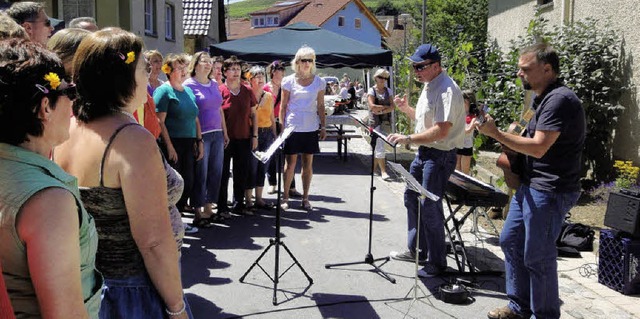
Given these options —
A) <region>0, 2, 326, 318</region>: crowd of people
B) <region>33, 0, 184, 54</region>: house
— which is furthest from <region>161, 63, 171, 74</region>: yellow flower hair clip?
<region>33, 0, 184, 54</region>: house

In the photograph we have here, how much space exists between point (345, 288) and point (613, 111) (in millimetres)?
6051

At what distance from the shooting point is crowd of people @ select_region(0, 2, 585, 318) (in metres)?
1.55

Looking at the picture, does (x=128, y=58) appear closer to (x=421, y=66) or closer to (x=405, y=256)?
(x=421, y=66)

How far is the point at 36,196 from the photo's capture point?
152 centimetres

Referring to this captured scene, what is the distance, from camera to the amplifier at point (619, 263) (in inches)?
200

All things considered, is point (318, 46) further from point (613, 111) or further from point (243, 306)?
point (243, 306)

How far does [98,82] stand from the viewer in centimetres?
218

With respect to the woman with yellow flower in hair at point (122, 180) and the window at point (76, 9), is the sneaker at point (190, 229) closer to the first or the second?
the woman with yellow flower in hair at point (122, 180)

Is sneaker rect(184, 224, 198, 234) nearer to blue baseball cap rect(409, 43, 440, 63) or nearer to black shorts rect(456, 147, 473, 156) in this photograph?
blue baseball cap rect(409, 43, 440, 63)

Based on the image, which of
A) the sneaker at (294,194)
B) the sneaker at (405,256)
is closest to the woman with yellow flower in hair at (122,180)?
the sneaker at (405,256)

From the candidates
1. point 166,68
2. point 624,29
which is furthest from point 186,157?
point 624,29

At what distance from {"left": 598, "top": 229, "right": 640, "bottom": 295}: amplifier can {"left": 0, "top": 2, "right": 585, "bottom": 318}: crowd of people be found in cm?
124

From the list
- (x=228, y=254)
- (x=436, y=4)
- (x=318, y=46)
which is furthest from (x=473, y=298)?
(x=436, y=4)

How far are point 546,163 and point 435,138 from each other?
119 centimetres
